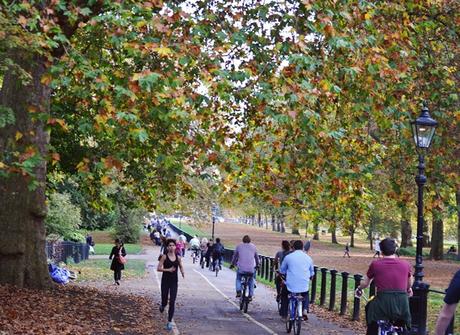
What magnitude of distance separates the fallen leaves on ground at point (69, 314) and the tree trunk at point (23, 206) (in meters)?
0.56

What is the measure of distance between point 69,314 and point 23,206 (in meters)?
2.96

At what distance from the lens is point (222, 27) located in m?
12.0

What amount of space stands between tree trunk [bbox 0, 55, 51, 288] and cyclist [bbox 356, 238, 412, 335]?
8.29m

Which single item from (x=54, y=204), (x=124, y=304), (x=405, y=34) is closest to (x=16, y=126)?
(x=124, y=304)

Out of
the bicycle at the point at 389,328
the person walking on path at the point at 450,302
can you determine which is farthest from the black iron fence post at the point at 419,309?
the person walking on path at the point at 450,302

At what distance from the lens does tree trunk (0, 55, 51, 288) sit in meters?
14.9

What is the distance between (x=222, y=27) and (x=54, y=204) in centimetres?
3093

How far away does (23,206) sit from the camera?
1554 centimetres

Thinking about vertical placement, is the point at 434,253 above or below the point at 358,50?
below

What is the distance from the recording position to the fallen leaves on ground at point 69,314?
1213cm

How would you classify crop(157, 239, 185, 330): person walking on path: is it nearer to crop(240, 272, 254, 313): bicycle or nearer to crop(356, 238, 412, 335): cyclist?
crop(240, 272, 254, 313): bicycle

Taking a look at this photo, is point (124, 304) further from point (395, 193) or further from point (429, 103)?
point (429, 103)

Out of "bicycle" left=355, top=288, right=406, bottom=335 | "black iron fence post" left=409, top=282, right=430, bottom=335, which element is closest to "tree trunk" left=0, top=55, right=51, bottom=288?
"black iron fence post" left=409, top=282, right=430, bottom=335

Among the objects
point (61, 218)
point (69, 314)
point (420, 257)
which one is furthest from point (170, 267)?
point (61, 218)
